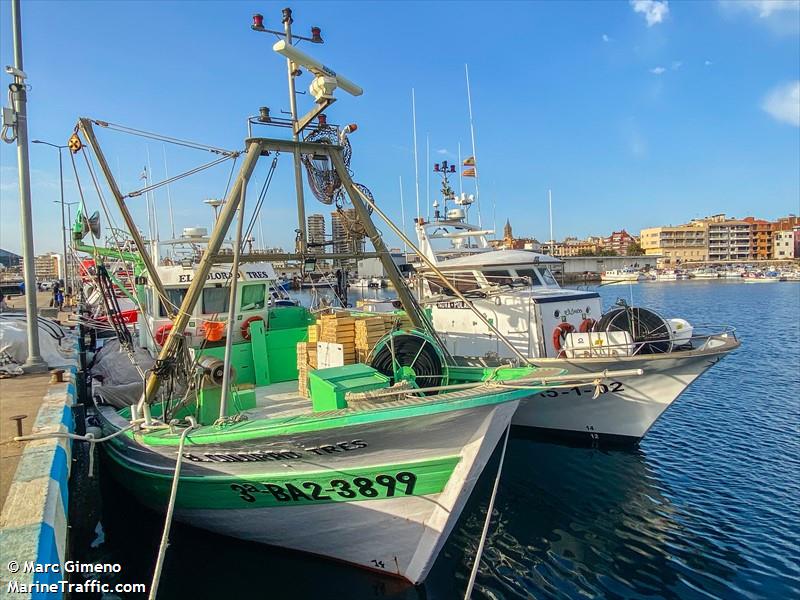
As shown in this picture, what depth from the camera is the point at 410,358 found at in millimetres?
7734

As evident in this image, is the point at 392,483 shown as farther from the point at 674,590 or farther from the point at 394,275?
the point at 674,590

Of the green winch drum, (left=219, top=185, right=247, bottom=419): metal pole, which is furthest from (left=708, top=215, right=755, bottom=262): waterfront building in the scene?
(left=219, top=185, right=247, bottom=419): metal pole

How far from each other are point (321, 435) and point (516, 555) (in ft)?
14.0

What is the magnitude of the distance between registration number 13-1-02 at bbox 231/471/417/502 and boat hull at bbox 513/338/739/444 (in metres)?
5.26

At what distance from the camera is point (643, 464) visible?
11.1m

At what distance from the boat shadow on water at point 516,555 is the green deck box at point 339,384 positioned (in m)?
1.95

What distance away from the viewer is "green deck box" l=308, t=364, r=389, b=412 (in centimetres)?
631

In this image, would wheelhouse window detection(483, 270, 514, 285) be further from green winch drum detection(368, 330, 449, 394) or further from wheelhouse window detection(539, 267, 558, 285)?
green winch drum detection(368, 330, 449, 394)

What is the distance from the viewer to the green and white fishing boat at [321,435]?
573 centimetres

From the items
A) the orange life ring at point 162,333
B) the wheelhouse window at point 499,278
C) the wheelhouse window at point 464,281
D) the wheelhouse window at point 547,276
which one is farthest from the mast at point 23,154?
the wheelhouse window at point 547,276

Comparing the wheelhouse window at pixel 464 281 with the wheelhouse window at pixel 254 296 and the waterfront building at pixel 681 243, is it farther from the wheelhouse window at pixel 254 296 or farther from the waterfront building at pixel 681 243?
the waterfront building at pixel 681 243

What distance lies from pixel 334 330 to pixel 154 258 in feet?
31.0

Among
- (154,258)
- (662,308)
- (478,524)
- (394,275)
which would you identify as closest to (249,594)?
(478,524)

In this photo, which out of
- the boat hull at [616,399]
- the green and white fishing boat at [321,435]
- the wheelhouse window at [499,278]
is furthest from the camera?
the wheelhouse window at [499,278]
